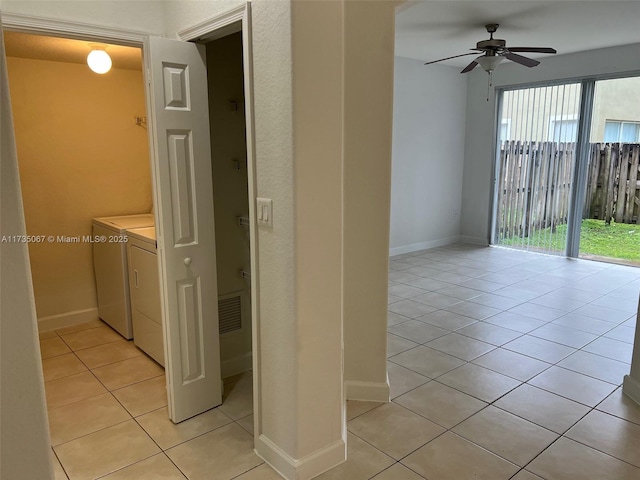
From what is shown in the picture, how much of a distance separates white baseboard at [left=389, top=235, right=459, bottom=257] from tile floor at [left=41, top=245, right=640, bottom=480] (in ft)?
7.18

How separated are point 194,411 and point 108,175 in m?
2.42

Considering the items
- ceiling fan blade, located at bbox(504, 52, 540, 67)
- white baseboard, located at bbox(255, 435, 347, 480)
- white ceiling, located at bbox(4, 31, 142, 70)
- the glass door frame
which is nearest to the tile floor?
white baseboard, located at bbox(255, 435, 347, 480)

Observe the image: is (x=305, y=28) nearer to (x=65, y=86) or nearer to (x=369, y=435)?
(x=369, y=435)

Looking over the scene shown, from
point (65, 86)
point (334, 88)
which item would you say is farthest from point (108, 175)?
point (334, 88)

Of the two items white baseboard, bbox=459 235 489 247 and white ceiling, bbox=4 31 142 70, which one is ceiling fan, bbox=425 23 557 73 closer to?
white baseboard, bbox=459 235 489 247

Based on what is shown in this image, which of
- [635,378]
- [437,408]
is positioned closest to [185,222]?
[437,408]

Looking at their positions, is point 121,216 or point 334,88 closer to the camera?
point 334,88

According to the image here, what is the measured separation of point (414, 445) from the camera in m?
2.30

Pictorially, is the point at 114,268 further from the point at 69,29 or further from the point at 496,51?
the point at 496,51

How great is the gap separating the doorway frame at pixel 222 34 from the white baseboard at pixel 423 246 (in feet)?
14.9

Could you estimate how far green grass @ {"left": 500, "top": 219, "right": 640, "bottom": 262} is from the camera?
644 cm

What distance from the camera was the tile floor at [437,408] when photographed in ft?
7.11

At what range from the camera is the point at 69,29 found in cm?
217

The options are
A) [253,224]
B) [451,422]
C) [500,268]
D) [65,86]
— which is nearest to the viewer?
[253,224]
